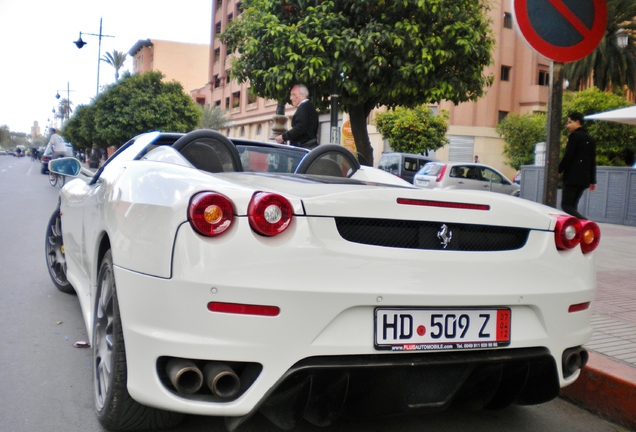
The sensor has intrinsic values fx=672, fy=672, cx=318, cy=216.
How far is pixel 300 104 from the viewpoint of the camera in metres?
8.04

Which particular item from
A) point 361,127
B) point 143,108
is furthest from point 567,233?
point 143,108

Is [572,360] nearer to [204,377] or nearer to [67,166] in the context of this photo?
[204,377]

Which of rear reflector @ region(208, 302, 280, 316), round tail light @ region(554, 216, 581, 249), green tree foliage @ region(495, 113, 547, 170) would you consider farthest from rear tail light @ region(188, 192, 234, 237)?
green tree foliage @ region(495, 113, 547, 170)

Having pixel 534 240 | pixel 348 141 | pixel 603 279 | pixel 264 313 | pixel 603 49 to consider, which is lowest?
pixel 603 279

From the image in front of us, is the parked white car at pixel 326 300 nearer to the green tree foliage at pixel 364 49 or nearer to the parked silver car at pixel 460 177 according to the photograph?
the green tree foliage at pixel 364 49

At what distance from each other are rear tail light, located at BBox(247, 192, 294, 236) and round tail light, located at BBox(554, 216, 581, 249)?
120 centimetres

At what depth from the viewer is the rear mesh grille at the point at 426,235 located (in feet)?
7.89

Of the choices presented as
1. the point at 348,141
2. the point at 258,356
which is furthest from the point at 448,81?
the point at 258,356

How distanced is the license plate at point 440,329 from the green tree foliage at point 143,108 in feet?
114

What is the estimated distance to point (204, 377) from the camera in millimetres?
2254

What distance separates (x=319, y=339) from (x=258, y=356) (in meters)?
0.21

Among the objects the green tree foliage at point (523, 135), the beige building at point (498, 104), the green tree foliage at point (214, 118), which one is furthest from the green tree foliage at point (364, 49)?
the green tree foliage at point (214, 118)

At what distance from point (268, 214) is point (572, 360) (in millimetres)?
1483

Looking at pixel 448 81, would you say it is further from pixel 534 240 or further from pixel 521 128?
pixel 521 128
